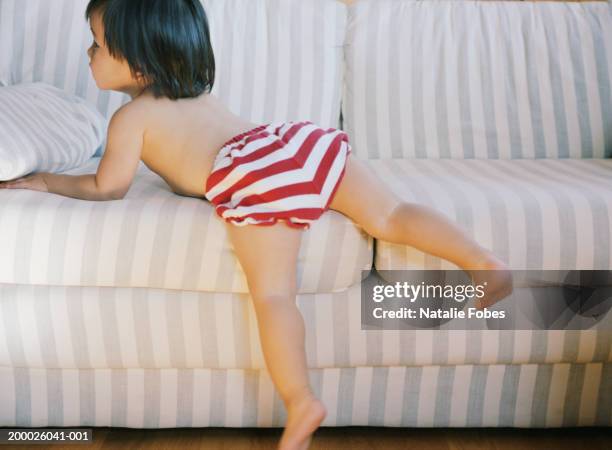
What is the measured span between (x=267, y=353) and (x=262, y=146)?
1.16 feet

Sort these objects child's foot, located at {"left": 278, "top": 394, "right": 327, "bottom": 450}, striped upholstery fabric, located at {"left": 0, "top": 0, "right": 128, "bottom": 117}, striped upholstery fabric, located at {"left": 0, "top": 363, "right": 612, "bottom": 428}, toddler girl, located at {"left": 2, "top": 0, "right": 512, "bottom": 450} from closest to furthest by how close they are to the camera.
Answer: child's foot, located at {"left": 278, "top": 394, "right": 327, "bottom": 450}, toddler girl, located at {"left": 2, "top": 0, "right": 512, "bottom": 450}, striped upholstery fabric, located at {"left": 0, "top": 363, "right": 612, "bottom": 428}, striped upholstery fabric, located at {"left": 0, "top": 0, "right": 128, "bottom": 117}

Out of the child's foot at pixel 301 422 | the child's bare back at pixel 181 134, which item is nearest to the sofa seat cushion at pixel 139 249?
the child's bare back at pixel 181 134

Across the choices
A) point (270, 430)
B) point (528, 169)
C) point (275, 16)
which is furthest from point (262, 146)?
point (275, 16)

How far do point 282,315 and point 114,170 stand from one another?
43 centimetres

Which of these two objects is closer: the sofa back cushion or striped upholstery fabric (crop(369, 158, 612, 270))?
striped upholstery fabric (crop(369, 158, 612, 270))

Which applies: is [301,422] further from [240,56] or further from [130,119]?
[240,56]

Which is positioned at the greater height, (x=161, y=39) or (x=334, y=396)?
(x=161, y=39)

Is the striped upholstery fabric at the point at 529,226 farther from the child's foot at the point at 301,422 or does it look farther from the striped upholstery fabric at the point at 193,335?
the child's foot at the point at 301,422

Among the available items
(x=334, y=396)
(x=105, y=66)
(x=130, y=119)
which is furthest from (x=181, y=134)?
(x=334, y=396)

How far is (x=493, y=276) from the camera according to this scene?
3.70ft

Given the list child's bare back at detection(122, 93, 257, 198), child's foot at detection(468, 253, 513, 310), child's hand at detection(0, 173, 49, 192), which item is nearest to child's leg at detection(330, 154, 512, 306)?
child's foot at detection(468, 253, 513, 310)

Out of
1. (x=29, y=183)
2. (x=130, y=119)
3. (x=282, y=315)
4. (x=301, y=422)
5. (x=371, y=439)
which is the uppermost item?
(x=130, y=119)

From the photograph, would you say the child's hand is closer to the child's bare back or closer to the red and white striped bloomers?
the child's bare back

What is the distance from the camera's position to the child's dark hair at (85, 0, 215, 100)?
4.16 ft
